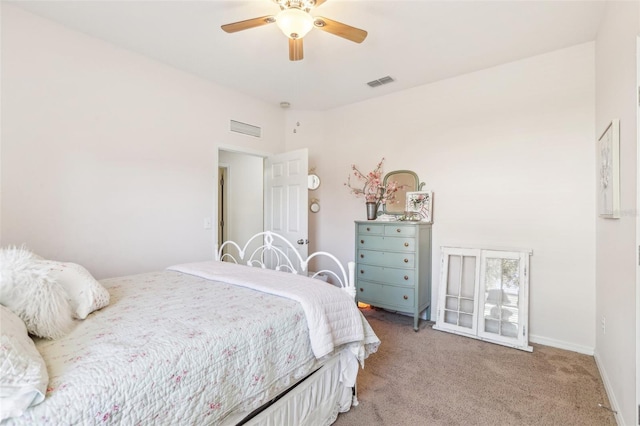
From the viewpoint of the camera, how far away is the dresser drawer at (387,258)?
10.4 ft

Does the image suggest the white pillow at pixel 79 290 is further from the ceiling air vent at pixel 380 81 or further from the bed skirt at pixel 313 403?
the ceiling air vent at pixel 380 81

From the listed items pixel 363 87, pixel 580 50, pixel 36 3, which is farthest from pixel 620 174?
pixel 36 3

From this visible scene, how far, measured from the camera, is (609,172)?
2033 millimetres

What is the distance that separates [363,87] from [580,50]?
2.00 m

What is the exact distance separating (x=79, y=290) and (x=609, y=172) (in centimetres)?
322

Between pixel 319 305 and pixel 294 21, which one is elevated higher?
pixel 294 21

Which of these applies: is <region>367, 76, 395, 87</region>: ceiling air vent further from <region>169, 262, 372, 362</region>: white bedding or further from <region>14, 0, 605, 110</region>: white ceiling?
<region>169, 262, 372, 362</region>: white bedding

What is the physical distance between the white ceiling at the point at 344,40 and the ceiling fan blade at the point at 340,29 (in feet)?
1.15

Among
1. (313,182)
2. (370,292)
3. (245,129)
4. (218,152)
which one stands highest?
(245,129)

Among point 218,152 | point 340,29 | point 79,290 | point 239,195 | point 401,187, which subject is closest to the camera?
point 79,290

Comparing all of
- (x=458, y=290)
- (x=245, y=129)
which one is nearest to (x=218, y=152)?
(x=245, y=129)

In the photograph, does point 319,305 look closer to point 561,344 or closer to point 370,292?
point 370,292

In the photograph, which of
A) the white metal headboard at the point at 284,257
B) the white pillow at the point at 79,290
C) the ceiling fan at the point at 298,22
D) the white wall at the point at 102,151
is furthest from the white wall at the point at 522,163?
the white pillow at the point at 79,290

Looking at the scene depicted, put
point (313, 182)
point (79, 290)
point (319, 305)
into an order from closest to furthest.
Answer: point (79, 290), point (319, 305), point (313, 182)
